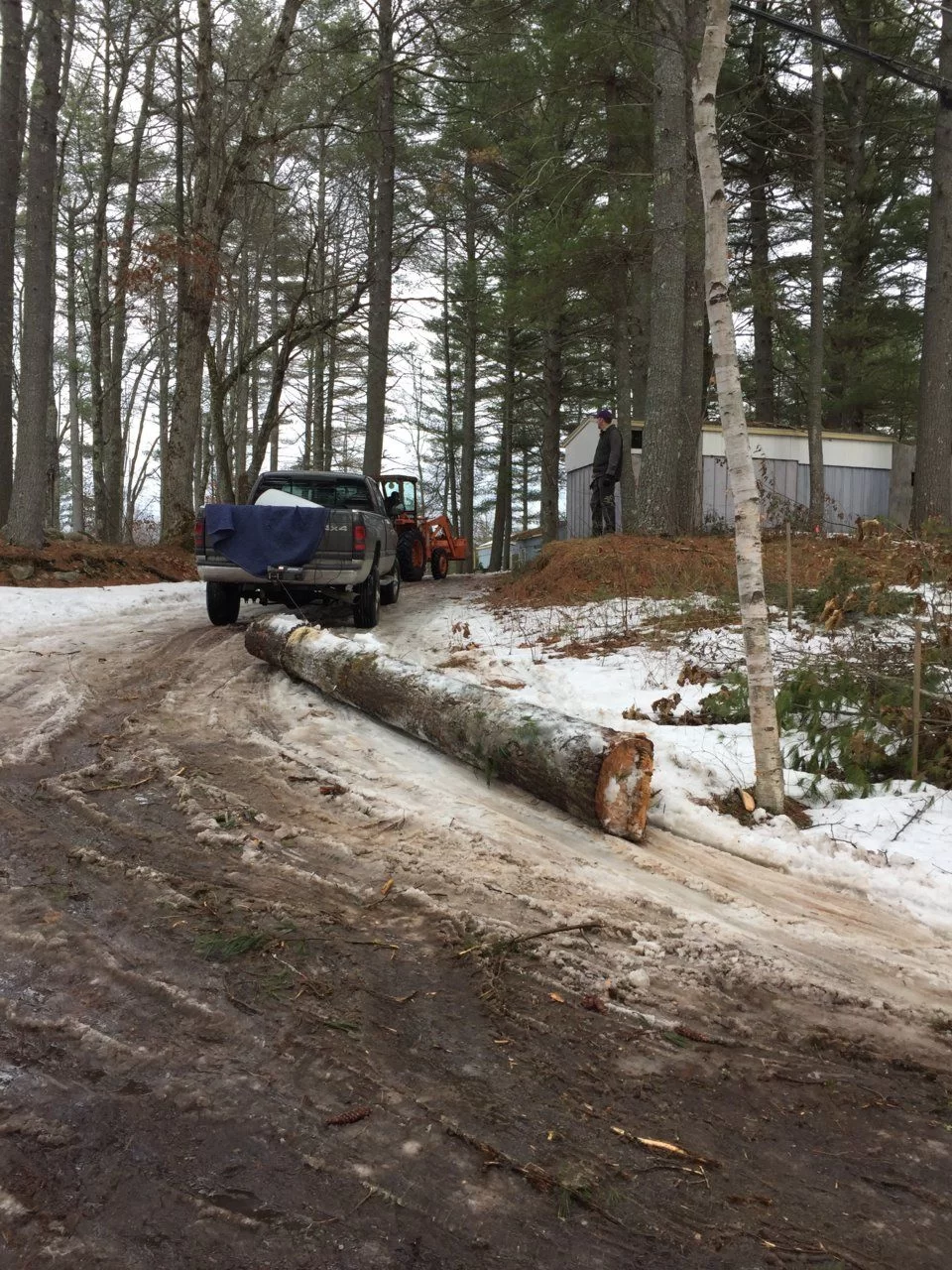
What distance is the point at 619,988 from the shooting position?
261 cm

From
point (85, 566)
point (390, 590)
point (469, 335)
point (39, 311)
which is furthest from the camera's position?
point (469, 335)

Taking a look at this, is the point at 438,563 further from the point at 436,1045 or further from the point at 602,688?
the point at 436,1045

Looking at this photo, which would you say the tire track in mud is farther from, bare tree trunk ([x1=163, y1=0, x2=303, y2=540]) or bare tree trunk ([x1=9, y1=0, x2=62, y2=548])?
bare tree trunk ([x1=163, y1=0, x2=303, y2=540])

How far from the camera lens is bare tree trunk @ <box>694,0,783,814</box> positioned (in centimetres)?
406

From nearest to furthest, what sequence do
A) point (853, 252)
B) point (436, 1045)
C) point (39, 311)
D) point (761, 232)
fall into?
point (436, 1045) → point (39, 311) → point (761, 232) → point (853, 252)

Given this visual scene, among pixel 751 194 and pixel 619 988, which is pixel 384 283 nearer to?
pixel 751 194

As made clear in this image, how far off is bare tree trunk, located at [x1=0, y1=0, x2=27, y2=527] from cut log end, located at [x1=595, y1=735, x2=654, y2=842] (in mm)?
→ 14000

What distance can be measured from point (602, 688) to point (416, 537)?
37.5 ft

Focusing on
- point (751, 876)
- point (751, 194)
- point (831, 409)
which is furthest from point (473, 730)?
point (831, 409)

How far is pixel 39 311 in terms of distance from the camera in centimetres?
1271

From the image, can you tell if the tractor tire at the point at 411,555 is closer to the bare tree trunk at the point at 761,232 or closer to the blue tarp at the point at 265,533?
the blue tarp at the point at 265,533

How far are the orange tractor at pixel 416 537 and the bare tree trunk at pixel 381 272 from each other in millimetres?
1066

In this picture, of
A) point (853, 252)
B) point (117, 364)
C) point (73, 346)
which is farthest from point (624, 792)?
point (73, 346)

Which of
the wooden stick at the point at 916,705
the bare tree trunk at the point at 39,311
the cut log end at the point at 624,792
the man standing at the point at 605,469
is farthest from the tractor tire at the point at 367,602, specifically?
the bare tree trunk at the point at 39,311
